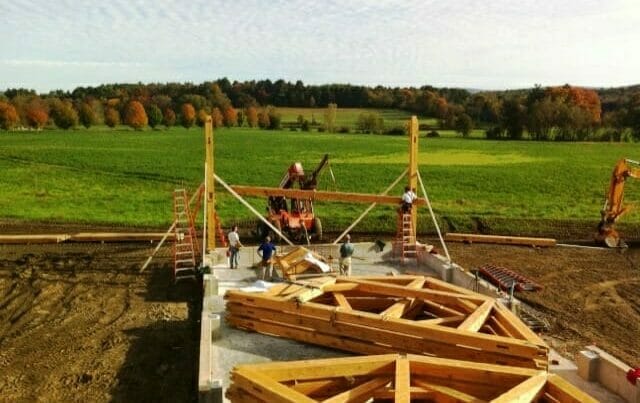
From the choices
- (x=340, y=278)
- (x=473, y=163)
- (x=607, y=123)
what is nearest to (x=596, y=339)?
(x=340, y=278)

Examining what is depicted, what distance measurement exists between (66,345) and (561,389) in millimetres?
10104

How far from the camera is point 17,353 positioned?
41.1 feet

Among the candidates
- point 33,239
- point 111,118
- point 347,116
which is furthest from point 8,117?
point 33,239

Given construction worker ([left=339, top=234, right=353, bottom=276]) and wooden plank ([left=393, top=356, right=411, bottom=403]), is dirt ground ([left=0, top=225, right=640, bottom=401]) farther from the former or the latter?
wooden plank ([left=393, top=356, right=411, bottom=403])

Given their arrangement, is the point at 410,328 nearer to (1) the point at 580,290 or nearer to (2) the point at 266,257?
(2) the point at 266,257

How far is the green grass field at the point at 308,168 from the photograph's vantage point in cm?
2852

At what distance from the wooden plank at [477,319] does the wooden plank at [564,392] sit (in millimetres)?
2491

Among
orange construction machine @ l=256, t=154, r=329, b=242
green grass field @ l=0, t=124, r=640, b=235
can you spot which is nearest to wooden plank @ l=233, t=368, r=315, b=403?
orange construction machine @ l=256, t=154, r=329, b=242

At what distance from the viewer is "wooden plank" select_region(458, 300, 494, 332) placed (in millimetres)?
10781

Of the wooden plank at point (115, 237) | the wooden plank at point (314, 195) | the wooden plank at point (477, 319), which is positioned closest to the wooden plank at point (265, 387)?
the wooden plank at point (477, 319)

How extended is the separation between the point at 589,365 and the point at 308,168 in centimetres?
3755

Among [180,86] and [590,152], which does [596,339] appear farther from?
[180,86]

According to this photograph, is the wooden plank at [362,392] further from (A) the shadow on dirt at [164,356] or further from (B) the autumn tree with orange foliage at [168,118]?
(B) the autumn tree with orange foliage at [168,118]

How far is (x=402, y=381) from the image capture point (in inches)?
307
